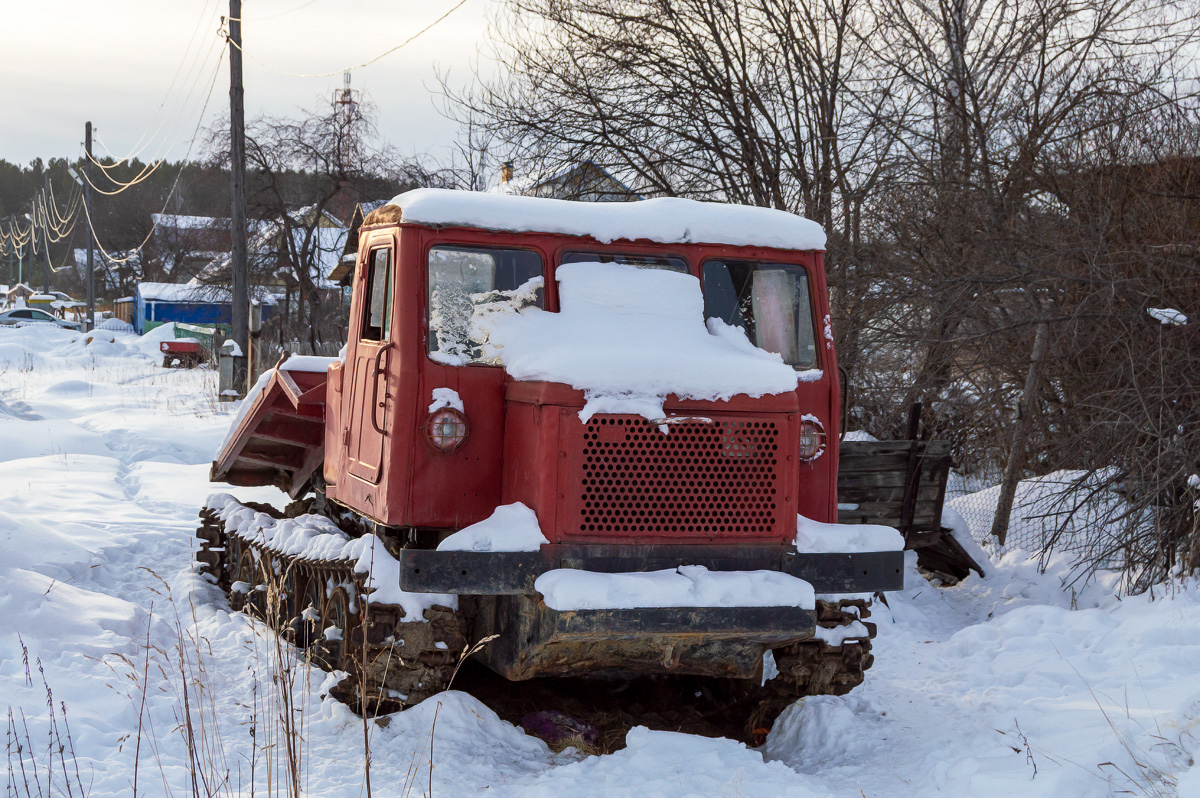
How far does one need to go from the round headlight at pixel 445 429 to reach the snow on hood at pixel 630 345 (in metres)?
0.36

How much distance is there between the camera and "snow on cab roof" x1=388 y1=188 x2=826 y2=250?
16.6 ft

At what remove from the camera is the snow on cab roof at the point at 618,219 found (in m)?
5.07

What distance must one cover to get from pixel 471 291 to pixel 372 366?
0.70 metres

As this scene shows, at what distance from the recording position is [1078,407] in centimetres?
772

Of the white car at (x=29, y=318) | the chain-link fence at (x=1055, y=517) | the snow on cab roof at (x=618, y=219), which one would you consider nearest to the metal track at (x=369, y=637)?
the snow on cab roof at (x=618, y=219)

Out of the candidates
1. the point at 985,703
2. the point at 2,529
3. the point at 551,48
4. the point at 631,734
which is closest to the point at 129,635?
the point at 2,529

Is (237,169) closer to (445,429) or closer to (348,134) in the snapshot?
(348,134)

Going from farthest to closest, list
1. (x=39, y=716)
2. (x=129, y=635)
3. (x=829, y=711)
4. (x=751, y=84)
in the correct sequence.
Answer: (x=751, y=84) < (x=129, y=635) < (x=829, y=711) < (x=39, y=716)

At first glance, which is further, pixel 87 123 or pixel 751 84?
pixel 87 123

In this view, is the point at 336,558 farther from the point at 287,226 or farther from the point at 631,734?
the point at 287,226

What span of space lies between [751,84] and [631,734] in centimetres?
885

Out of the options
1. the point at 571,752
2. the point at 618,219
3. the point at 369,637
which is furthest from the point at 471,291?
the point at 571,752

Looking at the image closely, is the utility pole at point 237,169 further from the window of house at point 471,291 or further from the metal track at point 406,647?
the window of house at point 471,291

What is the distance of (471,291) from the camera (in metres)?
5.12
